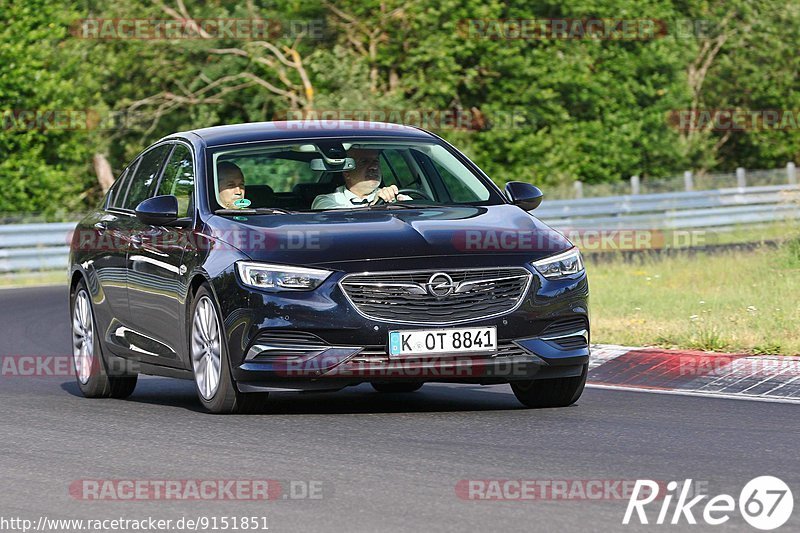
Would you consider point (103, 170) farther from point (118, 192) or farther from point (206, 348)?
point (206, 348)

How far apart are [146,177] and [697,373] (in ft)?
12.7

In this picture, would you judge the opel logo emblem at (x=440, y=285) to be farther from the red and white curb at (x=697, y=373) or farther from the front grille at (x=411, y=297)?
the red and white curb at (x=697, y=373)

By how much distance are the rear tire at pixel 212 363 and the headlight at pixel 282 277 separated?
0.34 m

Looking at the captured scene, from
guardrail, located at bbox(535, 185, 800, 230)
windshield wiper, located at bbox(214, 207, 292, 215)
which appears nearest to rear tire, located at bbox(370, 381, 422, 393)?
windshield wiper, located at bbox(214, 207, 292, 215)

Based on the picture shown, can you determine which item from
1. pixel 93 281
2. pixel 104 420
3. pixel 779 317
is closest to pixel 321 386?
pixel 104 420

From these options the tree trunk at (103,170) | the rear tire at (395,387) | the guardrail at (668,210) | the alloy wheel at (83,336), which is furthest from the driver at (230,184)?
the tree trunk at (103,170)

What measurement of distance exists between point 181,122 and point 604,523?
37424mm

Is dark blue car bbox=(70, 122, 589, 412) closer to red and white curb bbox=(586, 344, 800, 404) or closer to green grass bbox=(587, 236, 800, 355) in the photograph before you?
red and white curb bbox=(586, 344, 800, 404)

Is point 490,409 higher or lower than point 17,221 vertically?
higher

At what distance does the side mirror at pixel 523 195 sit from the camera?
10656mm

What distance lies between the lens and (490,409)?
1011cm

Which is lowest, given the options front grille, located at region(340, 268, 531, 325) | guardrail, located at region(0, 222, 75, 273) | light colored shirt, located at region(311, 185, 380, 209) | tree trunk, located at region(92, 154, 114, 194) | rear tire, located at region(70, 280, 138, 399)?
tree trunk, located at region(92, 154, 114, 194)

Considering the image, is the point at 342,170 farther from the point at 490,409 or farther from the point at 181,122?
the point at 181,122

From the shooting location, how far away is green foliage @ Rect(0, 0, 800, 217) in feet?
124
